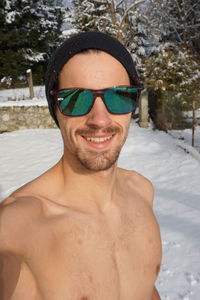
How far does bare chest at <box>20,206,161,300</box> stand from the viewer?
1178mm

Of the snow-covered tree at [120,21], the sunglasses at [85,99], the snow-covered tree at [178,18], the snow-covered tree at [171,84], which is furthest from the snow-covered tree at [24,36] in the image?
the sunglasses at [85,99]

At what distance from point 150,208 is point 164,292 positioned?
5.21 ft

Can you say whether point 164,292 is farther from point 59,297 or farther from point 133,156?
point 133,156

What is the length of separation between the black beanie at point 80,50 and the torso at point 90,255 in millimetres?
523

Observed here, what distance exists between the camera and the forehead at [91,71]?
1.25 meters

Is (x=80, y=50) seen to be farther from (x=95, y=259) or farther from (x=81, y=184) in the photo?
(x=95, y=259)

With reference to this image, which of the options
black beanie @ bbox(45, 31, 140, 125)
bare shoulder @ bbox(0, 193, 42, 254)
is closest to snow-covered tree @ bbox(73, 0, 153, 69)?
black beanie @ bbox(45, 31, 140, 125)

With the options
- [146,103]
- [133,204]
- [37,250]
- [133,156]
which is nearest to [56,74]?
[37,250]

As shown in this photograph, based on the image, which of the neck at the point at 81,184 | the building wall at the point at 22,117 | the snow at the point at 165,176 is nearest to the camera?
the neck at the point at 81,184

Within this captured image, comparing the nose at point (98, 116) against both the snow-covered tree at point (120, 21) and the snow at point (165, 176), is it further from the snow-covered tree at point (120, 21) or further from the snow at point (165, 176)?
the snow-covered tree at point (120, 21)

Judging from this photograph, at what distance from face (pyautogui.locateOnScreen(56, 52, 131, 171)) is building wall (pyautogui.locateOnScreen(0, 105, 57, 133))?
869 cm

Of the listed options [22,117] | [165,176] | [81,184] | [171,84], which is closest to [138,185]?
[81,184]

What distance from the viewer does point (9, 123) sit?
32.3 feet

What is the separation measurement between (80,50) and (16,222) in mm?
715
